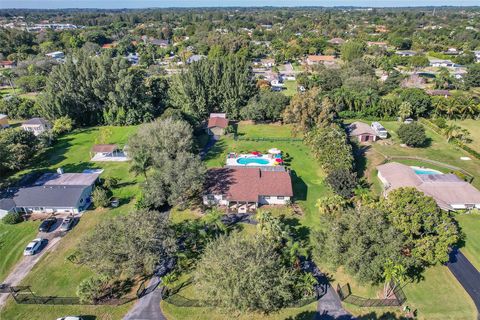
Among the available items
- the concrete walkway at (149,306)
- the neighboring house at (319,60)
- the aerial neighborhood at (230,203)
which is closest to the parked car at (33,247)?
the aerial neighborhood at (230,203)

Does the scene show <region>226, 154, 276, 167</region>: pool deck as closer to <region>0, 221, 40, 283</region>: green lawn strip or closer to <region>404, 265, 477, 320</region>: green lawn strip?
<region>404, 265, 477, 320</region>: green lawn strip

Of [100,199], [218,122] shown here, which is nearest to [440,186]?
[218,122]

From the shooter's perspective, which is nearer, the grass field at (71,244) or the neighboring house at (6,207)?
the grass field at (71,244)

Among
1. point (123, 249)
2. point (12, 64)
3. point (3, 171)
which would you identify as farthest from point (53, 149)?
point (12, 64)

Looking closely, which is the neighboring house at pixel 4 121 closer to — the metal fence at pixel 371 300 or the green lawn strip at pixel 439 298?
the metal fence at pixel 371 300

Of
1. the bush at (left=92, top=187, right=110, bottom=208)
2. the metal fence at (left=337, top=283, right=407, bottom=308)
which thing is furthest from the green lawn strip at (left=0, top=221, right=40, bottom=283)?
the metal fence at (left=337, top=283, right=407, bottom=308)

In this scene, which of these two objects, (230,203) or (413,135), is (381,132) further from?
(230,203)

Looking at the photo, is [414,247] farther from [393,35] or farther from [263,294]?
[393,35]
